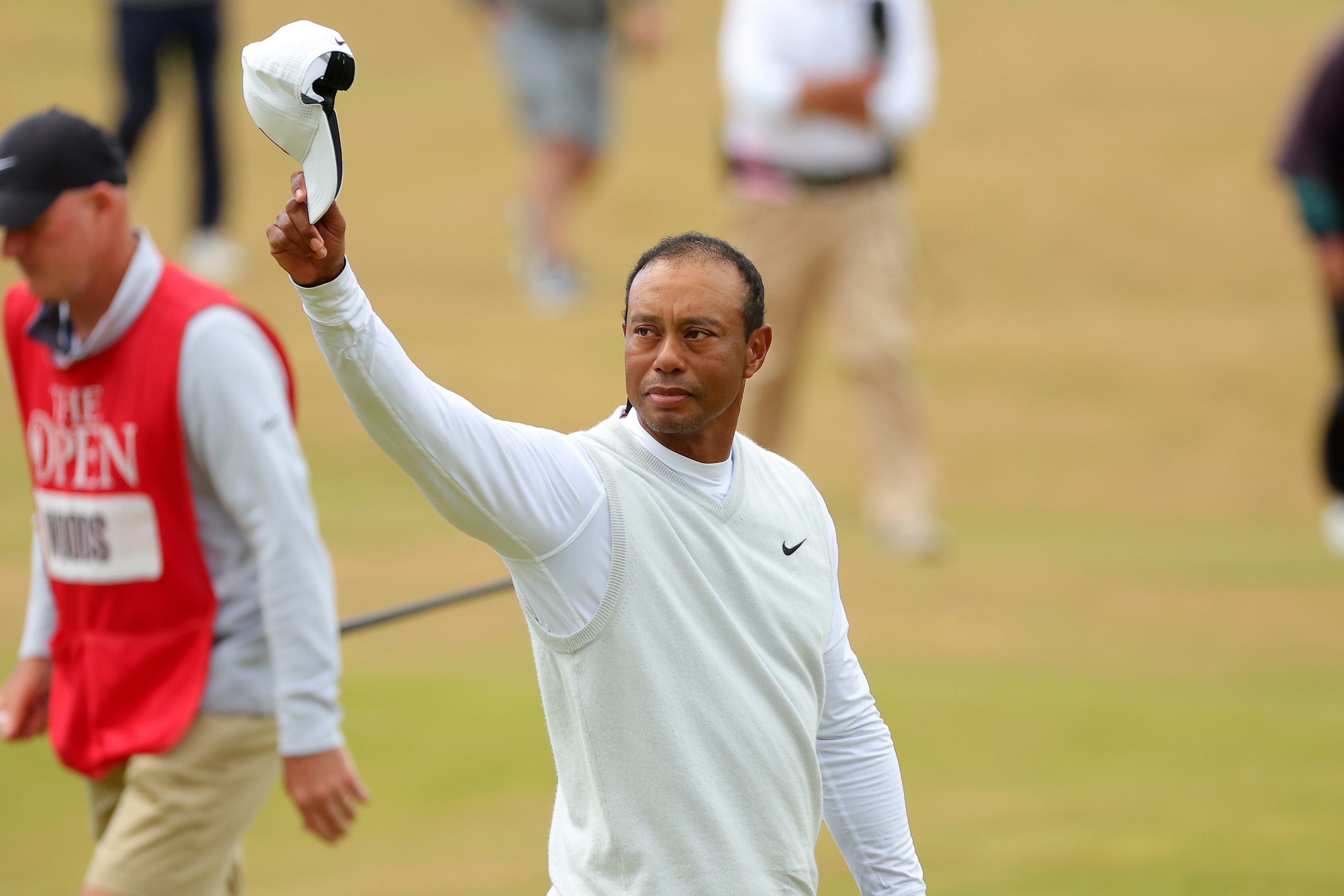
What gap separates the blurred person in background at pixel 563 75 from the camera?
9.47 meters

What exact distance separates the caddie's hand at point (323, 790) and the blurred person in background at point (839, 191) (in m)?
4.23

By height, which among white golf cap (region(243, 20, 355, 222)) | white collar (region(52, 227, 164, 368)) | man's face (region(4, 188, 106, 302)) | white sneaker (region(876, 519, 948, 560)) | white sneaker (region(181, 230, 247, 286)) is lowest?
white sneaker (region(876, 519, 948, 560))

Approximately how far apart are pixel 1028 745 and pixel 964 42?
10972 mm

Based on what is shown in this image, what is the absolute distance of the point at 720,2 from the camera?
17047mm

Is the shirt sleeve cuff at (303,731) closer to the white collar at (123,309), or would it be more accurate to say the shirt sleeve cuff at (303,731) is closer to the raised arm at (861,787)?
the white collar at (123,309)

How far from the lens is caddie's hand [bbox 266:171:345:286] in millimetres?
2201

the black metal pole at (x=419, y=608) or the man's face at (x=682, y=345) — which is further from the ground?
the man's face at (x=682, y=345)

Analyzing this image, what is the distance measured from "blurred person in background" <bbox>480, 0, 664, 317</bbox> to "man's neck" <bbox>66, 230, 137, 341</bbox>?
19.9 ft

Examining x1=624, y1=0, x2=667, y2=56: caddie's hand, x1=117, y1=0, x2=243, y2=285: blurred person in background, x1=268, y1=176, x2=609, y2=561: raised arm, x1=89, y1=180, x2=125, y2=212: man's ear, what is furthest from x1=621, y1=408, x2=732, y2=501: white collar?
x1=624, y1=0, x2=667, y2=56: caddie's hand

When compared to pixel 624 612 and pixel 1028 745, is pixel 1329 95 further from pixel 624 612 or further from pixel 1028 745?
pixel 624 612

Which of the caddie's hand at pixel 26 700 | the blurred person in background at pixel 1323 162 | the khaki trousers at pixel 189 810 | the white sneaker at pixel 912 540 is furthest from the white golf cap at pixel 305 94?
the white sneaker at pixel 912 540

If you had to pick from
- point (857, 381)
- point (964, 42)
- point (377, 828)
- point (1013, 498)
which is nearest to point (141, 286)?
point (377, 828)

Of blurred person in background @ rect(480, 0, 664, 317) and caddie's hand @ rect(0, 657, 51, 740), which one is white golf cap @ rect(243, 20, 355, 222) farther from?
blurred person in background @ rect(480, 0, 664, 317)

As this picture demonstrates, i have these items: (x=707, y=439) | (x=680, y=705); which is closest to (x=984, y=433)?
(x=707, y=439)
